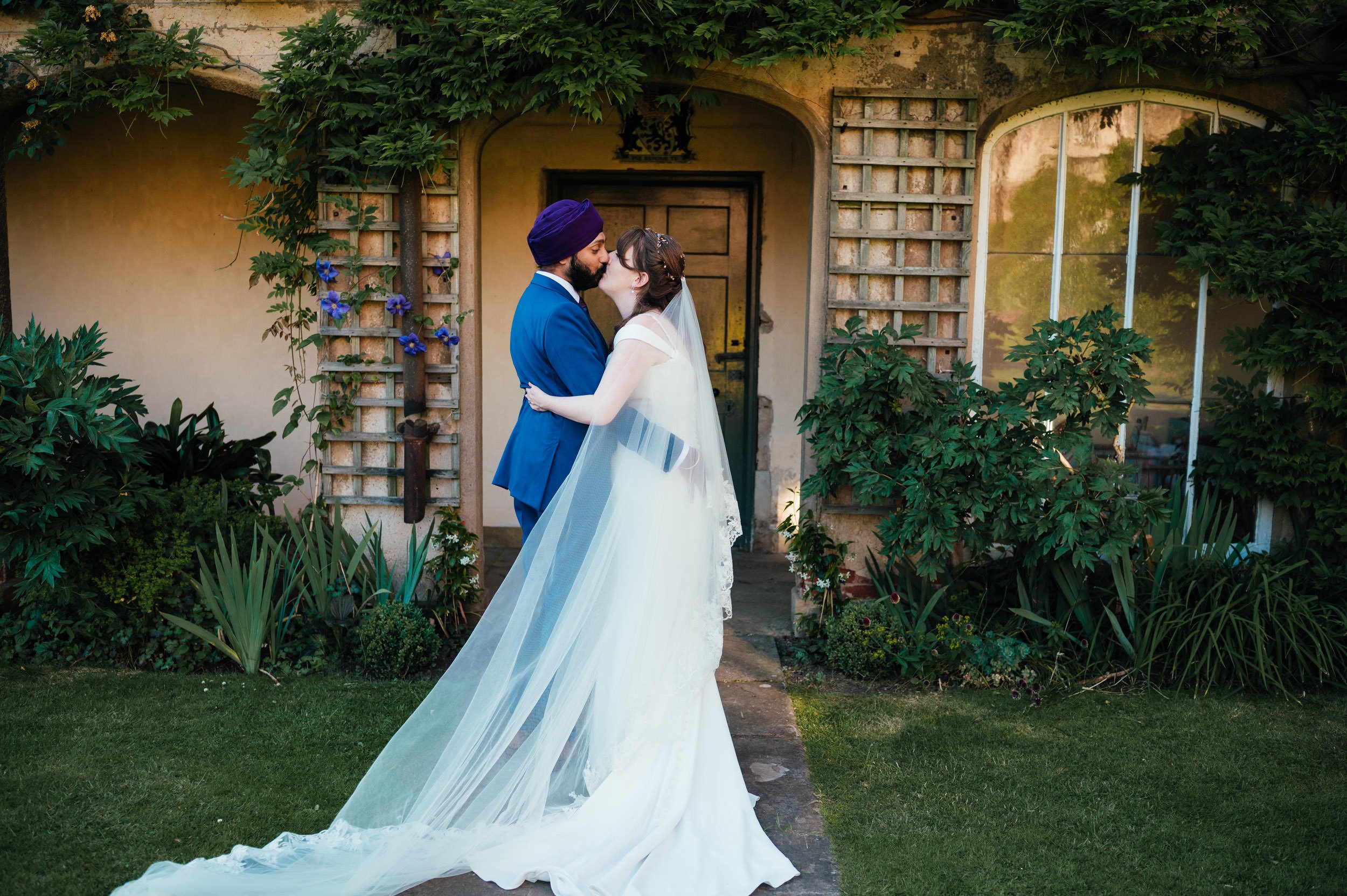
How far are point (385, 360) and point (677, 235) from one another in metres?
2.53

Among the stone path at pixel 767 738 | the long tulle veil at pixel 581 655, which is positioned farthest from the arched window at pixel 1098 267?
the long tulle veil at pixel 581 655

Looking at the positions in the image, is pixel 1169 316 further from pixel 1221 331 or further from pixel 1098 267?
pixel 1098 267

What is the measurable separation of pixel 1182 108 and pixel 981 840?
385cm

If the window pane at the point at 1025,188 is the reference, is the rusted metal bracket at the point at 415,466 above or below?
below

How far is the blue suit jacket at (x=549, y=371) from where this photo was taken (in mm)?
3328

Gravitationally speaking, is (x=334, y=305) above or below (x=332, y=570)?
above

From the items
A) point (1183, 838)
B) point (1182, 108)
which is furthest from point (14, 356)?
point (1182, 108)

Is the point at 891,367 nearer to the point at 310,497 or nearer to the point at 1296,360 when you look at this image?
the point at 1296,360

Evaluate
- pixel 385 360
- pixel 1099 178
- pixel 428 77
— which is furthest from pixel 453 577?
pixel 1099 178

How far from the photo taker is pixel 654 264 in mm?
3027

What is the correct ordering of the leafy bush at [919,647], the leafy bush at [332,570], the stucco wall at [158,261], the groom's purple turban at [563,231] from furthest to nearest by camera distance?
the stucco wall at [158,261]
the leafy bush at [332,570]
the leafy bush at [919,647]
the groom's purple turban at [563,231]

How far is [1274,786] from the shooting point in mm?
3572

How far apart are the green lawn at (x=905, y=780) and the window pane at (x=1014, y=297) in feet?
6.22

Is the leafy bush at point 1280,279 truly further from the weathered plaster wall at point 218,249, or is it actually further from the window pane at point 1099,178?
the weathered plaster wall at point 218,249
